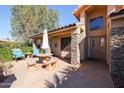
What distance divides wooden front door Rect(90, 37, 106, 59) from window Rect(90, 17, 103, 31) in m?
0.91

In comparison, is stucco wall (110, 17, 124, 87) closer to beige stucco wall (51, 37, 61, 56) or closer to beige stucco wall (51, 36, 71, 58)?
beige stucco wall (51, 36, 71, 58)

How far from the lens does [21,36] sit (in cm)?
2719

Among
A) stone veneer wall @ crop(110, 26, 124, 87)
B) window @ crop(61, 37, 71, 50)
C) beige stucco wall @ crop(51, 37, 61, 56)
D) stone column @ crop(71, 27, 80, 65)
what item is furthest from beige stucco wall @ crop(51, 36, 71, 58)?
stone veneer wall @ crop(110, 26, 124, 87)

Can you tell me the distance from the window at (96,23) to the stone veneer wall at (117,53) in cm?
651

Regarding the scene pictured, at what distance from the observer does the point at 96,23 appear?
14977mm

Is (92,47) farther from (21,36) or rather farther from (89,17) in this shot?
(21,36)

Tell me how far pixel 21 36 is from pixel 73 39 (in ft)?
54.5

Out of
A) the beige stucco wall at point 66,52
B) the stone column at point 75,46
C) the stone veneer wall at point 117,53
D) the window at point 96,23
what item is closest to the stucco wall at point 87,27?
the window at point 96,23

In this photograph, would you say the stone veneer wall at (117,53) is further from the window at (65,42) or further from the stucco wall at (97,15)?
the window at (65,42)

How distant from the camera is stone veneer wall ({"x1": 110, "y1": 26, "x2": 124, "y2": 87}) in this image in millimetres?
7934

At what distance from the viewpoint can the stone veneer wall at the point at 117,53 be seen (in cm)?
793

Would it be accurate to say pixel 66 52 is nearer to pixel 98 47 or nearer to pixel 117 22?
pixel 98 47

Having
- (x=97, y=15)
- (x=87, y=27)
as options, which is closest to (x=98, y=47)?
(x=87, y=27)
